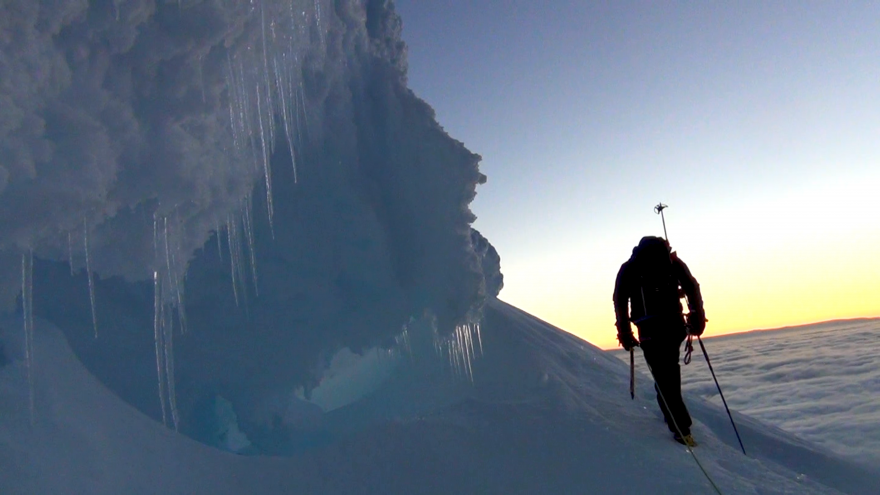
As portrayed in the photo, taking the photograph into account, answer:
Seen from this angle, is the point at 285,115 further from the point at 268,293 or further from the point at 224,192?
the point at 268,293

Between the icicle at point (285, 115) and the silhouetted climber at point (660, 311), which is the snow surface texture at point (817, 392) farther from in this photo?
the icicle at point (285, 115)

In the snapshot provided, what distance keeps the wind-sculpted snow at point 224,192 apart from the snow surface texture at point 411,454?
0.50 m

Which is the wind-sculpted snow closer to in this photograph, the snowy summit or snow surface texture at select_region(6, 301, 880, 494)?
the snowy summit

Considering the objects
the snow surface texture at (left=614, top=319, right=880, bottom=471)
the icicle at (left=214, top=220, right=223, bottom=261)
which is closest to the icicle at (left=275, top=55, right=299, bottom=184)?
the icicle at (left=214, top=220, right=223, bottom=261)

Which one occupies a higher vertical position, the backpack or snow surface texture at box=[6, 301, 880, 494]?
the backpack

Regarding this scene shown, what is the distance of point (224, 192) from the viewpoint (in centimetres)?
452

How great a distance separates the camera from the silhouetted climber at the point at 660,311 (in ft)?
15.1

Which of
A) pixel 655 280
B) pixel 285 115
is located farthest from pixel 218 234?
pixel 655 280

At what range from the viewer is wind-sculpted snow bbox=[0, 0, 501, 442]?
3.13m

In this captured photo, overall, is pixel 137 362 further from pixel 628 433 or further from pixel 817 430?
pixel 817 430

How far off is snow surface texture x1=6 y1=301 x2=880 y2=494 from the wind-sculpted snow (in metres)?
0.50

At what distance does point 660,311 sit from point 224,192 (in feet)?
12.5

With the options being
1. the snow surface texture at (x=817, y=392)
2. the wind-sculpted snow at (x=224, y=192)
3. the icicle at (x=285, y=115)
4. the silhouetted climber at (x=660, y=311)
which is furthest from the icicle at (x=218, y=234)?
the snow surface texture at (x=817, y=392)

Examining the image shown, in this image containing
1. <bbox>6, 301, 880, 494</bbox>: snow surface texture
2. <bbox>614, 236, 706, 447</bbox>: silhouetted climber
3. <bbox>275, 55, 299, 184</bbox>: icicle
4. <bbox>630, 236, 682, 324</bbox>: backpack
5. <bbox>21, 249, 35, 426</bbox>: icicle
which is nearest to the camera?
<bbox>6, 301, 880, 494</bbox>: snow surface texture
